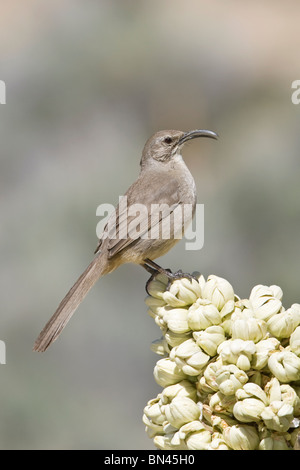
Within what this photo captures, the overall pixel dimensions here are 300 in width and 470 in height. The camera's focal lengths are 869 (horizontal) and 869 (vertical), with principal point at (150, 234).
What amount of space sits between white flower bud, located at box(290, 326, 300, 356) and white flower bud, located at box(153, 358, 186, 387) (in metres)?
0.29

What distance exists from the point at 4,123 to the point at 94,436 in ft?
8.00

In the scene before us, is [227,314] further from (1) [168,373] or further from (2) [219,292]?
(1) [168,373]

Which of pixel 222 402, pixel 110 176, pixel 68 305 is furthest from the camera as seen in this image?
pixel 110 176

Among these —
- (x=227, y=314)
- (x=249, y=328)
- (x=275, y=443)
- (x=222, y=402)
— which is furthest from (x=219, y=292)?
(x=275, y=443)

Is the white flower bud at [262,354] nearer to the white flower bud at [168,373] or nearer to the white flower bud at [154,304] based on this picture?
the white flower bud at [168,373]

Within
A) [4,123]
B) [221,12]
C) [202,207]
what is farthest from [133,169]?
[221,12]

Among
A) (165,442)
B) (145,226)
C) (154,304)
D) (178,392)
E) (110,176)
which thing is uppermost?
(110,176)

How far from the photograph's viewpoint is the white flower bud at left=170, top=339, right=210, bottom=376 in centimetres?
182

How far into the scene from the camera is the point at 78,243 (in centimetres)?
549

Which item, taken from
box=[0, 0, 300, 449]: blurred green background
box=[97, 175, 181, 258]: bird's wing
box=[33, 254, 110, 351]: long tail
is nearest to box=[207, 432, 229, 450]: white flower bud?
box=[33, 254, 110, 351]: long tail

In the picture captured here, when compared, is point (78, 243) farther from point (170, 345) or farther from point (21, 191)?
point (170, 345)

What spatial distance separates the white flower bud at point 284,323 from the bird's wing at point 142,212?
63.5 inches

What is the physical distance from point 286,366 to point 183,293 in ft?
1.37

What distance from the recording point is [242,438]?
1.69 metres
